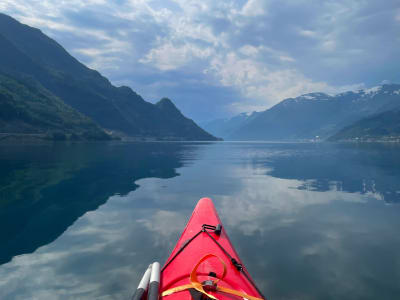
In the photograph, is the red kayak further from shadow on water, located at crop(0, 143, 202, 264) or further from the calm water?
shadow on water, located at crop(0, 143, 202, 264)

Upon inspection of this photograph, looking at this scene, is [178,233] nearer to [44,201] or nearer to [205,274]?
[205,274]

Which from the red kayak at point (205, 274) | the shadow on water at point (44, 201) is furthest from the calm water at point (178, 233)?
the red kayak at point (205, 274)

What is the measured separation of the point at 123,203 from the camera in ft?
66.9

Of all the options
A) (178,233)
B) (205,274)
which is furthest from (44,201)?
(205,274)

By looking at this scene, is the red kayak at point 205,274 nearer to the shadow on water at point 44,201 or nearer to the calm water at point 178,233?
the calm water at point 178,233

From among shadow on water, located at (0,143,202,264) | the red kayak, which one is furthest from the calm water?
the red kayak

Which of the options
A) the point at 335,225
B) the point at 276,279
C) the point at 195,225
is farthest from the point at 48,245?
the point at 335,225

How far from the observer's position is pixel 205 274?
255 inches

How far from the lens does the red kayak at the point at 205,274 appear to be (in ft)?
18.6

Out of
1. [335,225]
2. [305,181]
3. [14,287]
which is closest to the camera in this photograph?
[14,287]

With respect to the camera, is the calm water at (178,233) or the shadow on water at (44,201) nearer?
the calm water at (178,233)

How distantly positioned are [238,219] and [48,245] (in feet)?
37.0

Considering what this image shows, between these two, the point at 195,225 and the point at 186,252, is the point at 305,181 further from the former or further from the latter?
the point at 186,252

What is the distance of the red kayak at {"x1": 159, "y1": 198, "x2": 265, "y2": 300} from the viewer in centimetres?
568
